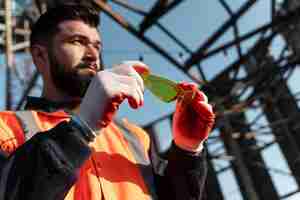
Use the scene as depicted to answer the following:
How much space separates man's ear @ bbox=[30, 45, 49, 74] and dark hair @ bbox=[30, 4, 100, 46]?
1.2 inches

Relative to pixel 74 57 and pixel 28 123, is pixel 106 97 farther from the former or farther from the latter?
pixel 74 57

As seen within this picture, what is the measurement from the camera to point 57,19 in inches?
78.1

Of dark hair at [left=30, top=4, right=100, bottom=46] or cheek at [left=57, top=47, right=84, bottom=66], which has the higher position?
dark hair at [left=30, top=4, right=100, bottom=46]

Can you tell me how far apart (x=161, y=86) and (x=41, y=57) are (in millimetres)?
770

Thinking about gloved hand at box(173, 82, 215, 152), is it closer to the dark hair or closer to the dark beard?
the dark beard

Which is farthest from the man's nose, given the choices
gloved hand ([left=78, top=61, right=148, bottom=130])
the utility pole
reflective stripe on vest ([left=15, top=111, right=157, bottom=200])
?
the utility pole

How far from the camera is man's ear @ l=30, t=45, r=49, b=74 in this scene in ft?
6.54

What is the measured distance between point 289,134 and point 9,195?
25.8 feet

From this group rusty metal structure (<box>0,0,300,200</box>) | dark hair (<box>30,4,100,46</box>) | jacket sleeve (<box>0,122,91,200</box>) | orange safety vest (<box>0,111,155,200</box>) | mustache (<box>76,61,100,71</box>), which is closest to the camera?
jacket sleeve (<box>0,122,91,200</box>)

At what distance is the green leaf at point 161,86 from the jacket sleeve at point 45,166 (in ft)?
1.21

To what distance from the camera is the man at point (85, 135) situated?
4.04 feet

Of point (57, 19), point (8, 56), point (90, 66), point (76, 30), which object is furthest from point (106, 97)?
point (8, 56)

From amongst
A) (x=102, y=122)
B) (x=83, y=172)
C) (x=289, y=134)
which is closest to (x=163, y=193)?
(x=83, y=172)

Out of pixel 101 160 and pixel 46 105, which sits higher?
pixel 46 105
